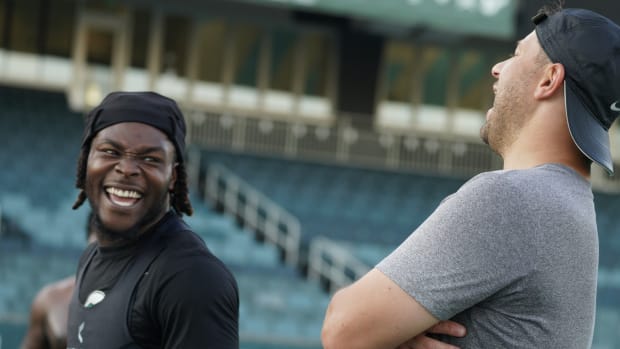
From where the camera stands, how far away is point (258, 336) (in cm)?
1562

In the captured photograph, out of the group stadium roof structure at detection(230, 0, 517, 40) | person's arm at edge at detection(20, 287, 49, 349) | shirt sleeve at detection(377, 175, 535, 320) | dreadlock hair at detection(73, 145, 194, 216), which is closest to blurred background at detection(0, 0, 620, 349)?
stadium roof structure at detection(230, 0, 517, 40)

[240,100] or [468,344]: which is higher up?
[468,344]

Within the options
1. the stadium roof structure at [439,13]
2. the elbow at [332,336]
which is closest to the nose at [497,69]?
the elbow at [332,336]

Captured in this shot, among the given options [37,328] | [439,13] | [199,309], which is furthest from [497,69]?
[439,13]

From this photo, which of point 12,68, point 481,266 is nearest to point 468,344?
point 481,266

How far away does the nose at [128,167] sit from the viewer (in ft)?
9.39

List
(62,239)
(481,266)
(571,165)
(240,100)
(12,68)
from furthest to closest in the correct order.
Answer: (240,100)
(12,68)
(62,239)
(571,165)
(481,266)

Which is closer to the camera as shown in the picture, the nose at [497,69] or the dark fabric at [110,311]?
the nose at [497,69]

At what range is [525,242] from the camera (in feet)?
7.05

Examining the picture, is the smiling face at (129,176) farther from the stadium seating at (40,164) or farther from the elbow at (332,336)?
the stadium seating at (40,164)

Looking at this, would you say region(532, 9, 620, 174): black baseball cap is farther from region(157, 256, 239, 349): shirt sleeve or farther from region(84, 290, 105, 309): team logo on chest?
region(84, 290, 105, 309): team logo on chest

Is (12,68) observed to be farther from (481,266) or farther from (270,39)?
(481,266)

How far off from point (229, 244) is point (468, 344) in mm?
15510

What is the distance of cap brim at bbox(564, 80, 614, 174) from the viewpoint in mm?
2320
